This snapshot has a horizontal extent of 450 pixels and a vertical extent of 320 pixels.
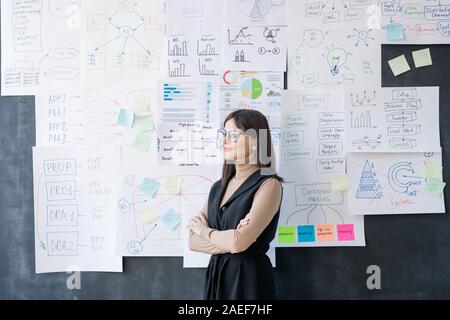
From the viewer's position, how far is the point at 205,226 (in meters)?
2.14

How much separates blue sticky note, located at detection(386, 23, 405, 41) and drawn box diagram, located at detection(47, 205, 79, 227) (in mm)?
1956

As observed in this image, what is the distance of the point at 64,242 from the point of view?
2.55m

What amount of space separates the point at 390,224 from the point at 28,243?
6.59 ft

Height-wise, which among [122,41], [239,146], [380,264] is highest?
[122,41]

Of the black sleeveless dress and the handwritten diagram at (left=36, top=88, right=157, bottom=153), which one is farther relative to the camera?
the handwritten diagram at (left=36, top=88, right=157, bottom=153)

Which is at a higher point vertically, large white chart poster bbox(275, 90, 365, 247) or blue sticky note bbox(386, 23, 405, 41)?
blue sticky note bbox(386, 23, 405, 41)

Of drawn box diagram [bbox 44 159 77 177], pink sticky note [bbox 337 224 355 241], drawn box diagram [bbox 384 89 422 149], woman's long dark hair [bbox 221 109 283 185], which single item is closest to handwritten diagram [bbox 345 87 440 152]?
drawn box diagram [bbox 384 89 422 149]

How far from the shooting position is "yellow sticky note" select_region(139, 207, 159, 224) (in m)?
2.51

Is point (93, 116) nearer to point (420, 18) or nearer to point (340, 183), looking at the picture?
point (340, 183)

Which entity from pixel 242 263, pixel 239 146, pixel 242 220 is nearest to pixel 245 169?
pixel 239 146

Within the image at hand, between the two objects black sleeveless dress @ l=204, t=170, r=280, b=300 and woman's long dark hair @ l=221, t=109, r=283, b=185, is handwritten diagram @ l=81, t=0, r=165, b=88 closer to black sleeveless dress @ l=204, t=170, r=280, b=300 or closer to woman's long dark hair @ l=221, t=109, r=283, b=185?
woman's long dark hair @ l=221, t=109, r=283, b=185

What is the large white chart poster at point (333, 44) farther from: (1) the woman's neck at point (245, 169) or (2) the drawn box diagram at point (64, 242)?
(2) the drawn box diagram at point (64, 242)

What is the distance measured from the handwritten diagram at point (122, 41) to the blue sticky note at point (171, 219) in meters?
0.70

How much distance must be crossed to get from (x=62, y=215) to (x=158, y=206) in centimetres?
54
